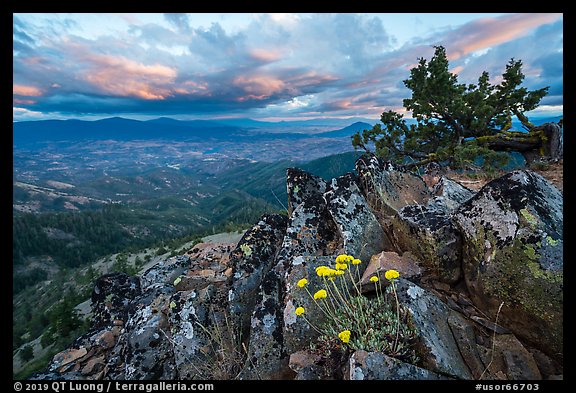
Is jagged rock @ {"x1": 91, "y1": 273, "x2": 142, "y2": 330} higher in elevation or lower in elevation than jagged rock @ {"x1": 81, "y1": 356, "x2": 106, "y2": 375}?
higher

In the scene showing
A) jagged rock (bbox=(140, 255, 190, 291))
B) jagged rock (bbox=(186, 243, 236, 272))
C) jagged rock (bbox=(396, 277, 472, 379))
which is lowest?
jagged rock (bbox=(140, 255, 190, 291))

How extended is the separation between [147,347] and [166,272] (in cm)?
316

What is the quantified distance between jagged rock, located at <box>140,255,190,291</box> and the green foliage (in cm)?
1777

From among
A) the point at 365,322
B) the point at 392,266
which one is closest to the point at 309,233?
the point at 392,266

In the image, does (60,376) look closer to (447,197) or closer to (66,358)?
(66,358)

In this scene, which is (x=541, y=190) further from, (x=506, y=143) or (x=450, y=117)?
(x=450, y=117)

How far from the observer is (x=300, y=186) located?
28.7 feet

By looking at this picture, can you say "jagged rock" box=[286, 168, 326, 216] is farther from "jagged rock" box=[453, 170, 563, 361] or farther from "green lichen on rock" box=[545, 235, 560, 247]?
"green lichen on rock" box=[545, 235, 560, 247]

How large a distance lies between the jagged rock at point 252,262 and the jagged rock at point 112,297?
14.3 ft

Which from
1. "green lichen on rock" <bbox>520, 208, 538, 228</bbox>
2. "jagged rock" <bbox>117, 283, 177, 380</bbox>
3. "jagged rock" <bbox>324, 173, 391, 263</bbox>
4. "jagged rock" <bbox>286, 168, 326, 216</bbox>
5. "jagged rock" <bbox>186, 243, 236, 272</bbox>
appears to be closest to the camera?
"green lichen on rock" <bbox>520, 208, 538, 228</bbox>

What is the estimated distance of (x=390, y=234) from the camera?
682 cm

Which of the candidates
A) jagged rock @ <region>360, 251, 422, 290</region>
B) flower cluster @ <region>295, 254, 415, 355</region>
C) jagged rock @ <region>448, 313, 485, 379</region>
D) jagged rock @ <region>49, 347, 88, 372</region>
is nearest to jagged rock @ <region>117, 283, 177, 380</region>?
jagged rock @ <region>49, 347, 88, 372</region>

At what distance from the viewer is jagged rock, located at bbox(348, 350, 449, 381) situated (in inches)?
139

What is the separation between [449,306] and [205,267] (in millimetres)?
7090
